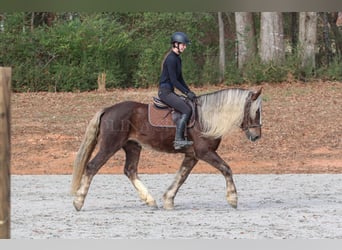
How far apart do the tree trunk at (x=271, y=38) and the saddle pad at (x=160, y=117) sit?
17391 millimetres

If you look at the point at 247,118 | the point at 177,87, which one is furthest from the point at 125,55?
the point at 177,87

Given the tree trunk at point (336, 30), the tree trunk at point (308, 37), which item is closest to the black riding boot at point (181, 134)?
the tree trunk at point (308, 37)

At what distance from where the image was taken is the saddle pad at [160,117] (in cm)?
995

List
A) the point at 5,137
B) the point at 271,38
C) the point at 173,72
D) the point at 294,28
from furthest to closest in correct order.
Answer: the point at 294,28 → the point at 271,38 → the point at 173,72 → the point at 5,137

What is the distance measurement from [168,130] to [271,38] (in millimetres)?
17731

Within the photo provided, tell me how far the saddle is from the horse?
5 cm

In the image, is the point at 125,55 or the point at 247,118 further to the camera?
the point at 125,55

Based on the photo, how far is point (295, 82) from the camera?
26.5 meters

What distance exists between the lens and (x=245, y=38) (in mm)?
28047

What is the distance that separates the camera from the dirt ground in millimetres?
17719

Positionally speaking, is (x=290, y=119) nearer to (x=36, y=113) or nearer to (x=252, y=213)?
(x=36, y=113)

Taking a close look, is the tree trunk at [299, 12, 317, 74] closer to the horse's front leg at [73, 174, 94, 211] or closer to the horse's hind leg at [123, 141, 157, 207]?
the horse's hind leg at [123, 141, 157, 207]

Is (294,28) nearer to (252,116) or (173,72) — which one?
(252,116)

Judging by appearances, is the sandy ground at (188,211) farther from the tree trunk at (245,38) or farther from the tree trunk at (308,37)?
the tree trunk at (245,38)
